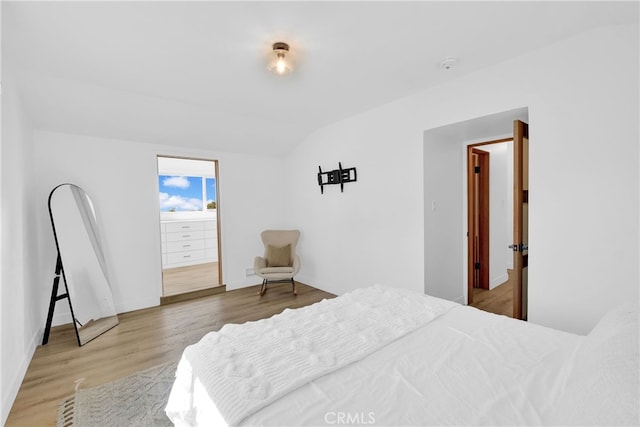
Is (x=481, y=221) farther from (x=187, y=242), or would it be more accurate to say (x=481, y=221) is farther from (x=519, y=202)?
(x=187, y=242)

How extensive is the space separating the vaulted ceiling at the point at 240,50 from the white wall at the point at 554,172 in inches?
6.1

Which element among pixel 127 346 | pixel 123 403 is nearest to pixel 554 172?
pixel 123 403

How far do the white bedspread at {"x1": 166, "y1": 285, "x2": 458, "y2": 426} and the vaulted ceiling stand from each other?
1.81 meters

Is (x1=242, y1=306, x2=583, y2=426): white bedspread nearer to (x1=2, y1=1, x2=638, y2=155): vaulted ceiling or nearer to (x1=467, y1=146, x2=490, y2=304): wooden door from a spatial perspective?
(x1=2, y1=1, x2=638, y2=155): vaulted ceiling

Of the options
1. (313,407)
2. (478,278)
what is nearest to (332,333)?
(313,407)

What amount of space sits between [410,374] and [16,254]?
117 inches

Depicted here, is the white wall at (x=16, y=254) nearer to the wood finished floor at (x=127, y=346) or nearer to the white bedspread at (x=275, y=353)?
the wood finished floor at (x=127, y=346)

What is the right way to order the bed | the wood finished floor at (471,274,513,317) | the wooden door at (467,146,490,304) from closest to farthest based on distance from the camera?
the bed
the wood finished floor at (471,274,513,317)
the wooden door at (467,146,490,304)

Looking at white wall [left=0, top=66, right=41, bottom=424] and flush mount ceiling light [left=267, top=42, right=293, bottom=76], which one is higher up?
flush mount ceiling light [left=267, top=42, right=293, bottom=76]

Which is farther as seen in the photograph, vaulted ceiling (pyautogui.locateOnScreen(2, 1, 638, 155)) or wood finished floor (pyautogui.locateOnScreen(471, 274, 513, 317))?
wood finished floor (pyautogui.locateOnScreen(471, 274, 513, 317))

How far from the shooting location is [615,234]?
2018 millimetres

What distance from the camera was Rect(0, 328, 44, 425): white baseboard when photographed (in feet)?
6.10

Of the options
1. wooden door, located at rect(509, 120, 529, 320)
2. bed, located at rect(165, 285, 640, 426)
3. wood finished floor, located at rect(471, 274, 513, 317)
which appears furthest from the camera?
wood finished floor, located at rect(471, 274, 513, 317)

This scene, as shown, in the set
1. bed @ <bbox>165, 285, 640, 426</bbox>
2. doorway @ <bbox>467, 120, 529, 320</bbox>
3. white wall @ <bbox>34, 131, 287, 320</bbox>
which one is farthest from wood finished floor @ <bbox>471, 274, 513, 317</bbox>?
white wall @ <bbox>34, 131, 287, 320</bbox>
